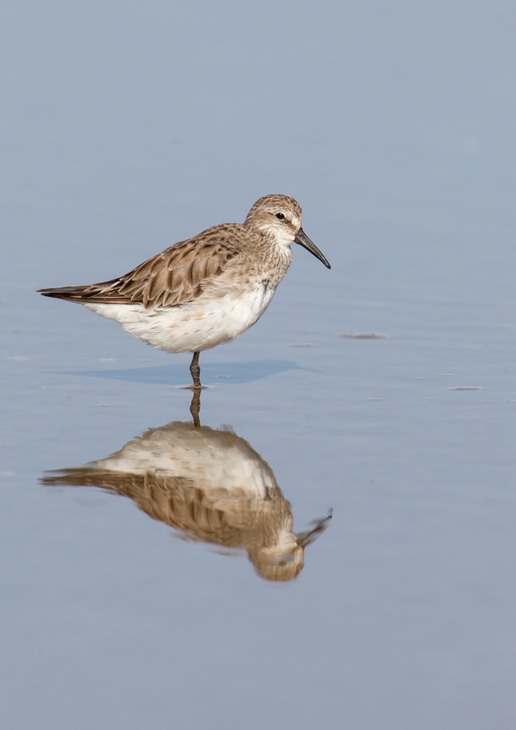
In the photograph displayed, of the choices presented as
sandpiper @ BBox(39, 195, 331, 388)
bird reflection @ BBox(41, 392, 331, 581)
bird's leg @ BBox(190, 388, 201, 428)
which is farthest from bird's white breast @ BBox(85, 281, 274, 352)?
bird reflection @ BBox(41, 392, 331, 581)

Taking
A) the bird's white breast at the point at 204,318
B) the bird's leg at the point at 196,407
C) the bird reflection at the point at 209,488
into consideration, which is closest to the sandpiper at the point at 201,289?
the bird's white breast at the point at 204,318

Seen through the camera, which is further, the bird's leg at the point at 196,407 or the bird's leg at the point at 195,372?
the bird's leg at the point at 195,372

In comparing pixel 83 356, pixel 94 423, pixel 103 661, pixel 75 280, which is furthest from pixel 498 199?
pixel 103 661

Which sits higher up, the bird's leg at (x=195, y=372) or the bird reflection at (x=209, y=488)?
the bird's leg at (x=195, y=372)

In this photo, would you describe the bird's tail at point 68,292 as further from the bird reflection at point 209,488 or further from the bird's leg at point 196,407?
the bird reflection at point 209,488

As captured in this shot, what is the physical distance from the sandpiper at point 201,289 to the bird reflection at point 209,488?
1286mm

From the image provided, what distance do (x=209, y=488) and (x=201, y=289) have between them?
2.82 metres

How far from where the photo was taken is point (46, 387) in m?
9.91

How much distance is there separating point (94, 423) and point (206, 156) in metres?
7.92

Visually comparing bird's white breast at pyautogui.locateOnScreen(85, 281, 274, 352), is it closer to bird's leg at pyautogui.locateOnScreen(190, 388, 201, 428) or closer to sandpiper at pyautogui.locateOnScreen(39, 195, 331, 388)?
sandpiper at pyautogui.locateOnScreen(39, 195, 331, 388)

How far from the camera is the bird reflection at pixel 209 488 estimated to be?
272 inches

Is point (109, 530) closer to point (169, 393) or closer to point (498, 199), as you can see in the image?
A: point (169, 393)

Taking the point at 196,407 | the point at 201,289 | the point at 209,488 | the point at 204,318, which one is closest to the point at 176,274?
the point at 201,289

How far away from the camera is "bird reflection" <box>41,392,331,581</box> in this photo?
690 centimetres
